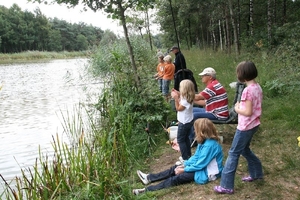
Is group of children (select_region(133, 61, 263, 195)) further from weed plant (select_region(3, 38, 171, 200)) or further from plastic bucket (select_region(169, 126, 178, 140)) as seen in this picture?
plastic bucket (select_region(169, 126, 178, 140))

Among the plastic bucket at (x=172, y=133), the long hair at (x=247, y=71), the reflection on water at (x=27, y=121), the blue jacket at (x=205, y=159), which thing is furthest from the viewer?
the reflection on water at (x=27, y=121)

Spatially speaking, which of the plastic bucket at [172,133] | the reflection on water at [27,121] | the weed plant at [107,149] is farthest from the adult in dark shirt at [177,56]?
the reflection on water at [27,121]

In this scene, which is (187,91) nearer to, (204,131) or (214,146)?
(204,131)

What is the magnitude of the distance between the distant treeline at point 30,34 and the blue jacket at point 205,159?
66.2 m

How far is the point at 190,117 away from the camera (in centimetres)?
475

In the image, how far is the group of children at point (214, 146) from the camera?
3.53 m

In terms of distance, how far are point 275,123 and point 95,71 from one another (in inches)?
304

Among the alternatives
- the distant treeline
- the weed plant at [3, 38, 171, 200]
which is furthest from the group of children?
the distant treeline

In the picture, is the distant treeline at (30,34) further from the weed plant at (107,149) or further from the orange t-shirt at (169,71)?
the weed plant at (107,149)

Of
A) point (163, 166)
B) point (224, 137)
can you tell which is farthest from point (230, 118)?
point (163, 166)

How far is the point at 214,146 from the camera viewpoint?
13.4ft

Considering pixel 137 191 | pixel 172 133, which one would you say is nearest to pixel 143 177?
pixel 137 191

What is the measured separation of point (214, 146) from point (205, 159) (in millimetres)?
203

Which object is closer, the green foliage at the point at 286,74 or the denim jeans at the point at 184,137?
the denim jeans at the point at 184,137
